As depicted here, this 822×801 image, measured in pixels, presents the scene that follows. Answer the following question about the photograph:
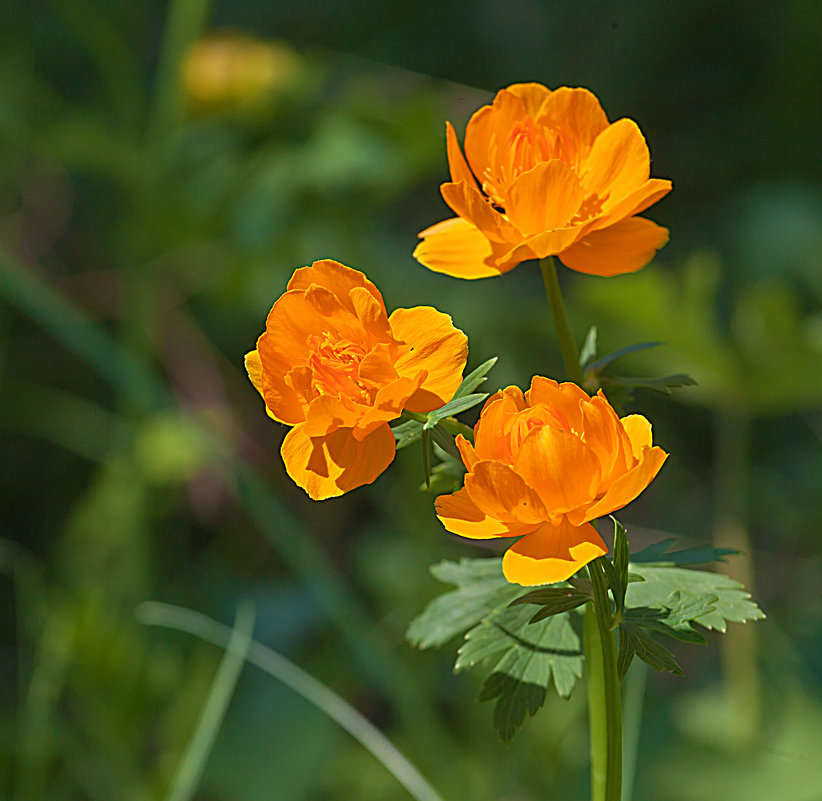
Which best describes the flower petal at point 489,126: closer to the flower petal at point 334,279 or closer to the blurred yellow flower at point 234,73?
the flower petal at point 334,279

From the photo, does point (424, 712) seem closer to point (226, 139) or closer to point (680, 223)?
point (226, 139)

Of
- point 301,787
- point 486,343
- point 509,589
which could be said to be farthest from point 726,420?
point 509,589

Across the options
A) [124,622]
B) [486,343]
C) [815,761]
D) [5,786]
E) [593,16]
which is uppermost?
[593,16]

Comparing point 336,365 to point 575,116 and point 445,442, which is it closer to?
point 445,442

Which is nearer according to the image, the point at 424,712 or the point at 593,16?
the point at 424,712

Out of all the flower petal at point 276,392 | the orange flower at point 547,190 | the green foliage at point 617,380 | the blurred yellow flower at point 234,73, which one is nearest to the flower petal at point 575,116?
the orange flower at point 547,190

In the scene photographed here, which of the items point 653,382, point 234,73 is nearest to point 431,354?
point 653,382
